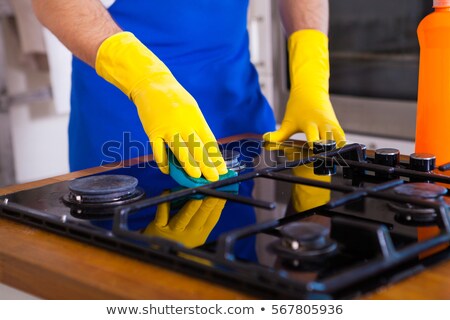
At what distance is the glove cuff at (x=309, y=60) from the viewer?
4.84ft

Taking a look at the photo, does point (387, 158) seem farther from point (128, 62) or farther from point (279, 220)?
point (128, 62)

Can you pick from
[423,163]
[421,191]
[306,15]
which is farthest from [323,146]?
[306,15]

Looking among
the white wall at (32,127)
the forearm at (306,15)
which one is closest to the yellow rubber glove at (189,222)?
the forearm at (306,15)

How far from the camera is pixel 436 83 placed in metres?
1.05

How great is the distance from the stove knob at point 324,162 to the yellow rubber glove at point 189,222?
0.62ft

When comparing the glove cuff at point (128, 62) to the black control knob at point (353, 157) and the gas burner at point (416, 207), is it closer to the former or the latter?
the black control knob at point (353, 157)

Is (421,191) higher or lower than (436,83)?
lower

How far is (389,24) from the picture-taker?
2.04 meters

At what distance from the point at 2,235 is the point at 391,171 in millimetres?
517

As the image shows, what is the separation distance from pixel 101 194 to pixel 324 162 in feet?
1.18

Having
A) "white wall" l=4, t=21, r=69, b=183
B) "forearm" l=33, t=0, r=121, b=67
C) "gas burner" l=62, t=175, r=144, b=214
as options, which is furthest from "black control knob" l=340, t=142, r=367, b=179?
"white wall" l=4, t=21, r=69, b=183

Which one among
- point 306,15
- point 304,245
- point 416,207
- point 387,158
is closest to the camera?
point 304,245

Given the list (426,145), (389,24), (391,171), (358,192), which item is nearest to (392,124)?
(389,24)
